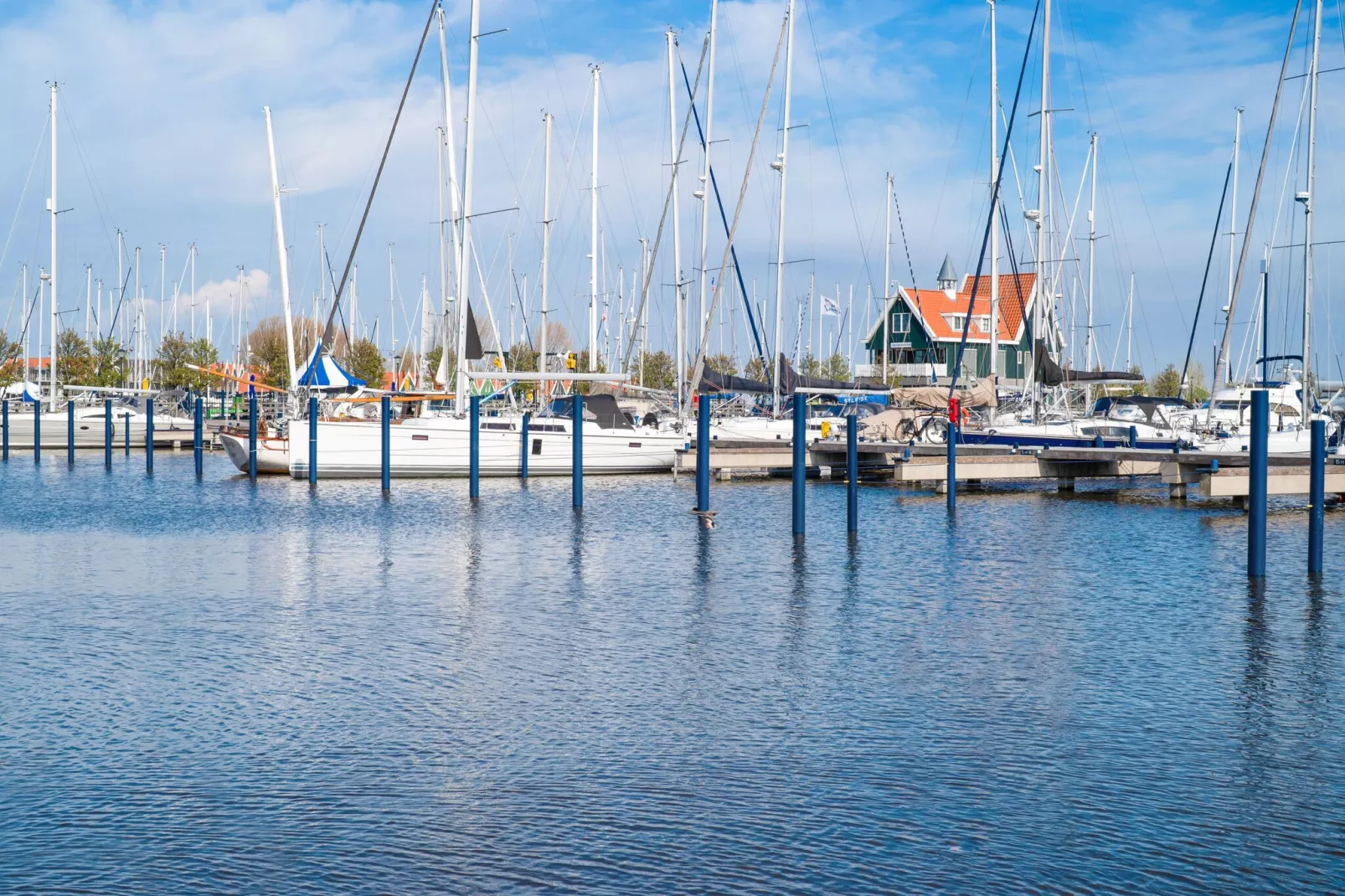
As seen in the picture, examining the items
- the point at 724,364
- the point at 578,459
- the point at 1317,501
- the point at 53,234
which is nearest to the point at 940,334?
the point at 724,364

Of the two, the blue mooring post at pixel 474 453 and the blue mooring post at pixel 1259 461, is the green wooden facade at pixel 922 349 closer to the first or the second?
the blue mooring post at pixel 474 453

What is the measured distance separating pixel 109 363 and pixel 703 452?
63.7 m

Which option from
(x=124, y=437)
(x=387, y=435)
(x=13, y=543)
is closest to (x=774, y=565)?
(x=13, y=543)

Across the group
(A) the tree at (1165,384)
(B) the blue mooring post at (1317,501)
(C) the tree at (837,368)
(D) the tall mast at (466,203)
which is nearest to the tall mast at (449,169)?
(D) the tall mast at (466,203)

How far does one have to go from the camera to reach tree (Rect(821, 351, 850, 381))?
84.5m

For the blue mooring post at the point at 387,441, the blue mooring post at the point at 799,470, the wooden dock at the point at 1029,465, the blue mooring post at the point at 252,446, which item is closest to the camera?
the blue mooring post at the point at 799,470

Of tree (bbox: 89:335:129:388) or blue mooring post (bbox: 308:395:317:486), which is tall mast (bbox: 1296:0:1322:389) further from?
tree (bbox: 89:335:129:388)

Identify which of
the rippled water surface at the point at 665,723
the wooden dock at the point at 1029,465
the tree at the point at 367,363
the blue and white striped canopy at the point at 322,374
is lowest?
the rippled water surface at the point at 665,723

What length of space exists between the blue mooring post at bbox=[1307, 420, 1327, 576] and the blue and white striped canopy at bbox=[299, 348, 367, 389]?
25.7 m

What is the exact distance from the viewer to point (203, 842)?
266 inches

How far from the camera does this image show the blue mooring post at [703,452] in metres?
23.6

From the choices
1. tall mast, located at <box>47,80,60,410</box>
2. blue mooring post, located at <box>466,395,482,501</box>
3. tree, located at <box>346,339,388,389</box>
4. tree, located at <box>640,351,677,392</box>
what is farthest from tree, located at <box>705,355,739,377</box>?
blue mooring post, located at <box>466,395,482,501</box>

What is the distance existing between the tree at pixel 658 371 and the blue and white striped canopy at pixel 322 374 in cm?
3523

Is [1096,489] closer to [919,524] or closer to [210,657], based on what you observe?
[919,524]
